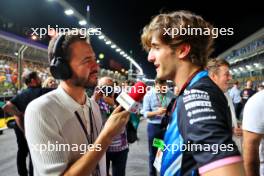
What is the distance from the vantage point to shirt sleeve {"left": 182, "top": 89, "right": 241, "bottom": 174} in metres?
0.97

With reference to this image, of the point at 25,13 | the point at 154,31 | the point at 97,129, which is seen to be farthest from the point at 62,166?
the point at 25,13

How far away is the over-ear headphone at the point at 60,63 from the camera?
182 centimetres

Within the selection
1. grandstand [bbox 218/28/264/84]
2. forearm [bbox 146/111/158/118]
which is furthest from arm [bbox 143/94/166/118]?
grandstand [bbox 218/28/264/84]

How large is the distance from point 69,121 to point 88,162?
283 millimetres

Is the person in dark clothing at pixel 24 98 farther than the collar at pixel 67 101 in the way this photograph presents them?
Yes

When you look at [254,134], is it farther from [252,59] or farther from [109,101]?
[252,59]

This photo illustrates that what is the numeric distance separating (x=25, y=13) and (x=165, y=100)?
32.9 ft

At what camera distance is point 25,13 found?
43.3ft

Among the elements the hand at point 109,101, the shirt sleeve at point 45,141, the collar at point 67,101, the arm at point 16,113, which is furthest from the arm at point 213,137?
the arm at point 16,113

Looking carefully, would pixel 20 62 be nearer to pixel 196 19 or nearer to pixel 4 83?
pixel 4 83

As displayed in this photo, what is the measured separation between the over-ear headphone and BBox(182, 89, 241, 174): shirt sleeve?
965mm

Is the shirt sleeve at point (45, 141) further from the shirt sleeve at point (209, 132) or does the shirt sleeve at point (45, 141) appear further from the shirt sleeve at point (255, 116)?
the shirt sleeve at point (255, 116)

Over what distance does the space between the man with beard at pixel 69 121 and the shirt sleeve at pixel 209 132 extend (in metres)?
0.58

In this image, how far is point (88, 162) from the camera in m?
1.51
